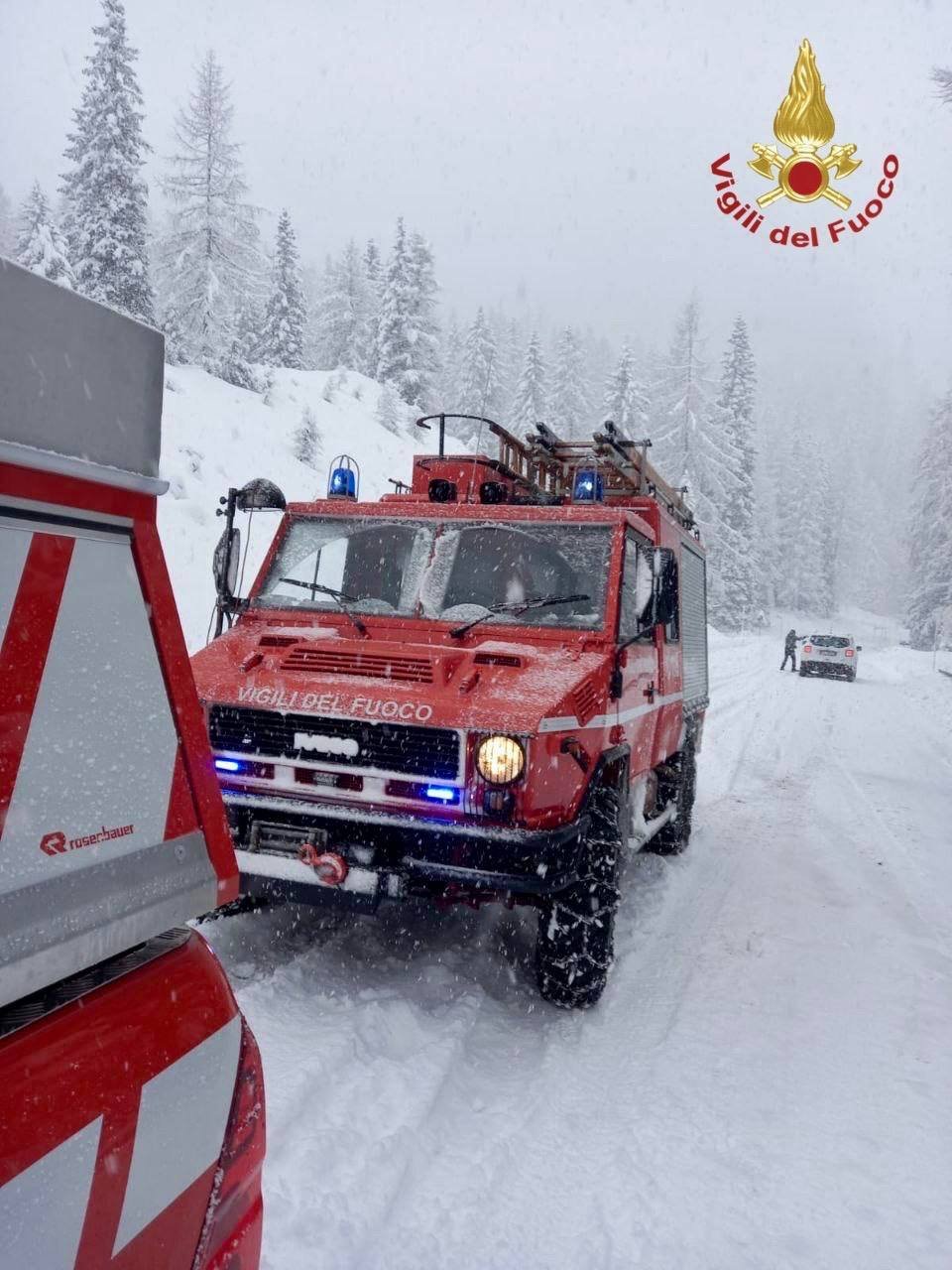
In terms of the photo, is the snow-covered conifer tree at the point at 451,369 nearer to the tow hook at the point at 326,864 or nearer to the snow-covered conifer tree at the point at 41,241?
the snow-covered conifer tree at the point at 41,241

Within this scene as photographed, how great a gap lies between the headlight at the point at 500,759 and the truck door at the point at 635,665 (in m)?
1.07

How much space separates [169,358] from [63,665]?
28.1 m

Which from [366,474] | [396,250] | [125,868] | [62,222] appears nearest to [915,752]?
[125,868]

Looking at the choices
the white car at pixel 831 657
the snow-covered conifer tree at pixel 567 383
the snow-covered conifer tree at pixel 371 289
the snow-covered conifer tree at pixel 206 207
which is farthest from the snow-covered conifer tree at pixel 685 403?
the snow-covered conifer tree at pixel 206 207

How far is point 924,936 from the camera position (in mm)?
5496

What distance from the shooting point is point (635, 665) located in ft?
17.0

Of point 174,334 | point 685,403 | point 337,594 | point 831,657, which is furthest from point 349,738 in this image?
point 685,403

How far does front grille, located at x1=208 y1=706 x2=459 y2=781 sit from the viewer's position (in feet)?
12.7

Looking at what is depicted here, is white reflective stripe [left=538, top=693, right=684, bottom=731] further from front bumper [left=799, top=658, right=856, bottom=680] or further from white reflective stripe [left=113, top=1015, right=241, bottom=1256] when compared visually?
front bumper [left=799, top=658, right=856, bottom=680]

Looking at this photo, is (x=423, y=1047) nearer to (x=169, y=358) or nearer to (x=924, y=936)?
(x=924, y=936)

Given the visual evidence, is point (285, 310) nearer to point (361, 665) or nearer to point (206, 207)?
point (206, 207)

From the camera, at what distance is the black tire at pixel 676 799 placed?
7104mm

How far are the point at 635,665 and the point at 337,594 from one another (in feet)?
6.06

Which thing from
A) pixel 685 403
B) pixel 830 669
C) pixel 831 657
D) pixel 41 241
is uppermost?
pixel 685 403
